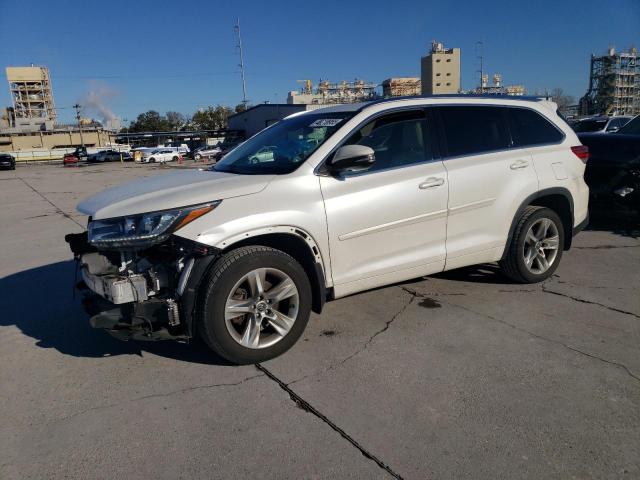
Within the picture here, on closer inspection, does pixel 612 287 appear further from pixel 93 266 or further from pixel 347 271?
pixel 93 266

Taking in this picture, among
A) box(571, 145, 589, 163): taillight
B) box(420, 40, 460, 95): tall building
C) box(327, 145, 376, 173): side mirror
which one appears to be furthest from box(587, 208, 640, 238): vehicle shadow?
box(420, 40, 460, 95): tall building

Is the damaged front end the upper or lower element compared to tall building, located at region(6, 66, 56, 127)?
lower

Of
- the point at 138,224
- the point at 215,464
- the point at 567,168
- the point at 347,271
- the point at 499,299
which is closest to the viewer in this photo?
the point at 215,464

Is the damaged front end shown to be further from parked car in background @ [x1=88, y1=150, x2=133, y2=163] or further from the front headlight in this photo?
parked car in background @ [x1=88, y1=150, x2=133, y2=163]

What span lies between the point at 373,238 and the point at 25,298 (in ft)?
12.5

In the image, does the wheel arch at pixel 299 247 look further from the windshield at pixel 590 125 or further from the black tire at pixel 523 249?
the windshield at pixel 590 125

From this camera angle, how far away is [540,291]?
479cm

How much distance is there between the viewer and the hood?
3250 millimetres

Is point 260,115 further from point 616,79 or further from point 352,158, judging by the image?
point 616,79

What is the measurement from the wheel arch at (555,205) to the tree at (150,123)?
4829 inches

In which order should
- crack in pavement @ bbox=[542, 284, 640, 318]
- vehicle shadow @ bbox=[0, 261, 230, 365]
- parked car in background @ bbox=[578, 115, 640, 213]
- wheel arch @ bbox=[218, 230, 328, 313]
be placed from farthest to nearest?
parked car in background @ bbox=[578, 115, 640, 213] < crack in pavement @ bbox=[542, 284, 640, 318] < vehicle shadow @ bbox=[0, 261, 230, 365] < wheel arch @ bbox=[218, 230, 328, 313]

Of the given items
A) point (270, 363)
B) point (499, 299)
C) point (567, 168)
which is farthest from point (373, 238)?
point (567, 168)

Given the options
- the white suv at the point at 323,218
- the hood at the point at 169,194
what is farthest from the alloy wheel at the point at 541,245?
the hood at the point at 169,194

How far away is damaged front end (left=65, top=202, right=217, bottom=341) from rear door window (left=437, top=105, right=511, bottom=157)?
7.92ft
